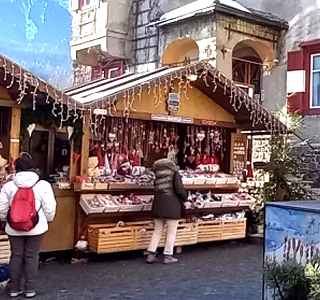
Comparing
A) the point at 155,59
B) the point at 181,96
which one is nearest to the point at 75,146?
the point at 181,96

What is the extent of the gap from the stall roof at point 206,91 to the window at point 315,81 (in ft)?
9.70

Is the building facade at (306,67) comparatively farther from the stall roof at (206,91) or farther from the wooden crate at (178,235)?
the wooden crate at (178,235)

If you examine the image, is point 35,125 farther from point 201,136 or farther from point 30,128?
point 201,136

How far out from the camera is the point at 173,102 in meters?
9.18

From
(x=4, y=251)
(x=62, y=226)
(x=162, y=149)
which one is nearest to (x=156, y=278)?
(x=62, y=226)

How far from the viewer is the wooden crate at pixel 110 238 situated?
7.70m

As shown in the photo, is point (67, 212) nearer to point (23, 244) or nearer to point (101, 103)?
point (101, 103)

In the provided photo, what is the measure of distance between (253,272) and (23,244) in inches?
129

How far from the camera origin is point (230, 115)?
33.2 feet

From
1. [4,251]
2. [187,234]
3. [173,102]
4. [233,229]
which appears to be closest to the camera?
[4,251]

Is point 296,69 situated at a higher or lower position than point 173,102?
higher

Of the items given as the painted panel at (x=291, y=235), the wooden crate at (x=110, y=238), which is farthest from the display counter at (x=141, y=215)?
the painted panel at (x=291, y=235)

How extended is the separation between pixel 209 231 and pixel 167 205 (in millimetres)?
1670

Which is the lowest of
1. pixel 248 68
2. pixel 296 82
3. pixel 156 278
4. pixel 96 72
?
pixel 156 278
